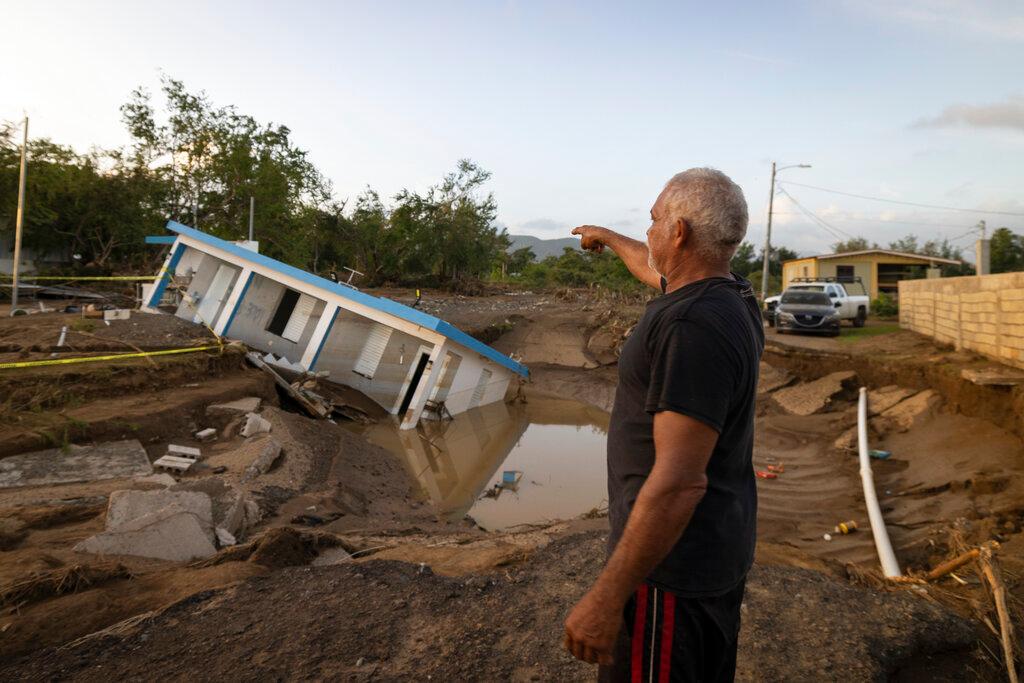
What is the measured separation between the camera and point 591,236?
3252mm

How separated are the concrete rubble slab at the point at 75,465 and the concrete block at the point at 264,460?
1.09m

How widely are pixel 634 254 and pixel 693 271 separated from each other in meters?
1.11

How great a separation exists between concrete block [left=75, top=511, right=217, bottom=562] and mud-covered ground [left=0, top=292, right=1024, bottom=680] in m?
0.16

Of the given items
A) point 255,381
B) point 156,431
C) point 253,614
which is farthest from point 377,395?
point 253,614

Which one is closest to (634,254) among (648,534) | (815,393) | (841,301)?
(648,534)

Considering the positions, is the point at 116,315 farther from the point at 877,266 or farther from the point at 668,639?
the point at 877,266

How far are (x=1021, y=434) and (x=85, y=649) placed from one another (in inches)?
370

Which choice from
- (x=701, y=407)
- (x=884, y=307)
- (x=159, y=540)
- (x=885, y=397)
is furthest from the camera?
(x=884, y=307)

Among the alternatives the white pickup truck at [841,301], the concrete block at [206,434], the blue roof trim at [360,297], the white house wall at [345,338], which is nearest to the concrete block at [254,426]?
the concrete block at [206,434]

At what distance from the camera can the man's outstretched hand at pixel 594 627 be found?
166 centimetres

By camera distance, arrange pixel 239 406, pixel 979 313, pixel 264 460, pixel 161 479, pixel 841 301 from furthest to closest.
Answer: pixel 841 301, pixel 979 313, pixel 239 406, pixel 264 460, pixel 161 479

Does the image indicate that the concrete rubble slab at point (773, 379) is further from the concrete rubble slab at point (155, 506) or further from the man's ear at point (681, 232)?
the man's ear at point (681, 232)

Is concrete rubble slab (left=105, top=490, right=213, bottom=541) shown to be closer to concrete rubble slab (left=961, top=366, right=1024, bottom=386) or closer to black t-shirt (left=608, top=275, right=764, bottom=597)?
black t-shirt (left=608, top=275, right=764, bottom=597)

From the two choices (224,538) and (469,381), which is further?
(469,381)
